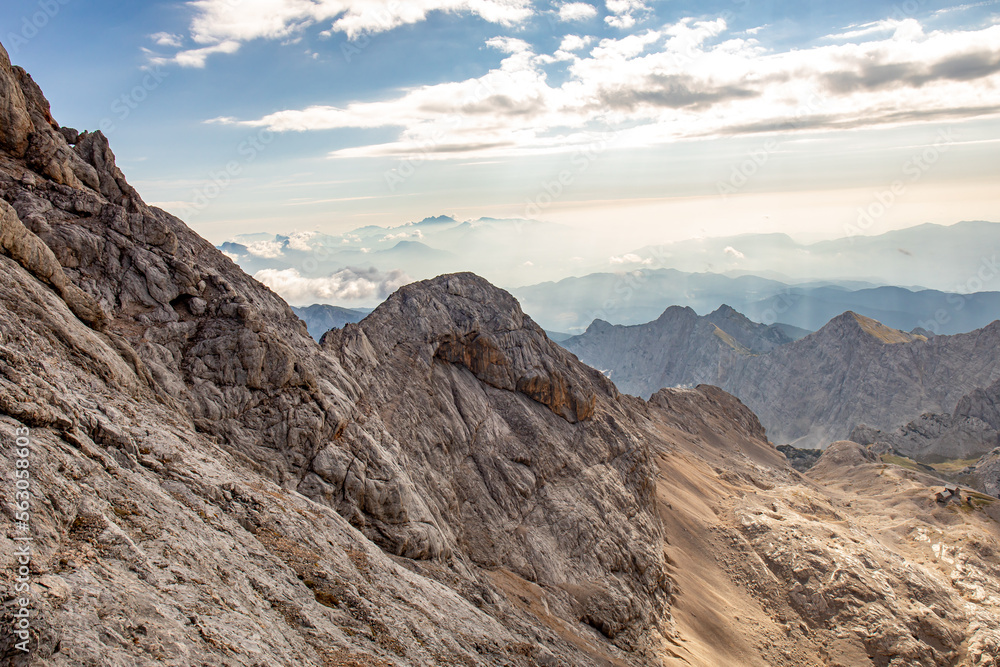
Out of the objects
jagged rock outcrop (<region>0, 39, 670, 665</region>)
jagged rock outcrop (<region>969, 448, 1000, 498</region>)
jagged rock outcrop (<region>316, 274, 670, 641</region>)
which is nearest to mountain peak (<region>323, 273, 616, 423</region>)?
jagged rock outcrop (<region>316, 274, 670, 641</region>)

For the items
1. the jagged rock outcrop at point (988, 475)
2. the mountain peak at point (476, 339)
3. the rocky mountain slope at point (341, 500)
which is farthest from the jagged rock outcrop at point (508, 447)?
the jagged rock outcrop at point (988, 475)

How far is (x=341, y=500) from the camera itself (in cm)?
3522

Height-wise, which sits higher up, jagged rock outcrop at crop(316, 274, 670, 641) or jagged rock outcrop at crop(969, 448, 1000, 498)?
jagged rock outcrop at crop(316, 274, 670, 641)

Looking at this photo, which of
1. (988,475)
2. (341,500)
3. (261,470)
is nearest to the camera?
(261,470)

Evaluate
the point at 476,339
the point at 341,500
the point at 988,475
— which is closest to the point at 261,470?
the point at 341,500

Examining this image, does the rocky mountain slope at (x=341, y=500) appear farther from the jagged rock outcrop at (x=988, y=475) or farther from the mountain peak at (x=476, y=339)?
the jagged rock outcrop at (x=988, y=475)

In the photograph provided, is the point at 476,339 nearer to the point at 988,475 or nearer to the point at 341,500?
the point at 341,500

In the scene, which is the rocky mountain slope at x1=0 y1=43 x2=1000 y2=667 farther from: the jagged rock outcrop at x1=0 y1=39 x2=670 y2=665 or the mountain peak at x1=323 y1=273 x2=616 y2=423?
the mountain peak at x1=323 y1=273 x2=616 y2=423

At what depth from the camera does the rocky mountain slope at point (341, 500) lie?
60.3 ft

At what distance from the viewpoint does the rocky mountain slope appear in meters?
18.4

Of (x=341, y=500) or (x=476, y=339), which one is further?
(x=476, y=339)

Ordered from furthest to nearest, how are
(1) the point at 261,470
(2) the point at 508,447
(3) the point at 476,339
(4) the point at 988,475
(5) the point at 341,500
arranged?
(4) the point at 988,475
(3) the point at 476,339
(2) the point at 508,447
(5) the point at 341,500
(1) the point at 261,470

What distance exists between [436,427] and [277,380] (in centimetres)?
2071

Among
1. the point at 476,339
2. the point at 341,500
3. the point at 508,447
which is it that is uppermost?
the point at 476,339
